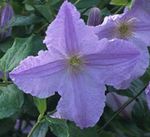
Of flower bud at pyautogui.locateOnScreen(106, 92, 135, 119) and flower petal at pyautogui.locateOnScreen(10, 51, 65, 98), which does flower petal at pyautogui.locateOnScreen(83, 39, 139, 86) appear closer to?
flower petal at pyautogui.locateOnScreen(10, 51, 65, 98)

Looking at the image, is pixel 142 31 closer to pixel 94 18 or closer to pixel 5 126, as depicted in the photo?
pixel 94 18

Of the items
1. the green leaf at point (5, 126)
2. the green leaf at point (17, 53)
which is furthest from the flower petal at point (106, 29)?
the green leaf at point (5, 126)

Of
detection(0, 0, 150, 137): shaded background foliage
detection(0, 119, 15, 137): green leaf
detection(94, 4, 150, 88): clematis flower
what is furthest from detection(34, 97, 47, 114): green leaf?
detection(0, 119, 15, 137): green leaf

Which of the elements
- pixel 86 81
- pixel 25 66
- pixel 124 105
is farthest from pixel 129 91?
pixel 25 66

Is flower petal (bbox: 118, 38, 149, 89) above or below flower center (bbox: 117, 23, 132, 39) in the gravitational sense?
below

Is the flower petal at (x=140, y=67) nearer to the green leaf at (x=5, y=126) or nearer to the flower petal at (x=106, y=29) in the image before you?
the flower petal at (x=106, y=29)

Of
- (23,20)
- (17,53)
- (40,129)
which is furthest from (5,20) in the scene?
(40,129)

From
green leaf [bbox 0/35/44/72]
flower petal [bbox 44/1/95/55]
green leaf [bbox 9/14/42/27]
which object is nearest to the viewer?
flower petal [bbox 44/1/95/55]

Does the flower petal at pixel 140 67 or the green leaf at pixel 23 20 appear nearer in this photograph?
the flower petal at pixel 140 67
